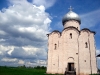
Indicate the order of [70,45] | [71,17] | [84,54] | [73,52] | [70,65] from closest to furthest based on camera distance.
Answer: [84,54], [70,65], [73,52], [70,45], [71,17]

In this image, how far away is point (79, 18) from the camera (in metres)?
24.6

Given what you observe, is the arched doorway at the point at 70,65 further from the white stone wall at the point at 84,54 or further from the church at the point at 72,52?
the white stone wall at the point at 84,54

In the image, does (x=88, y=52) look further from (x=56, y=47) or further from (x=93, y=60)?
(x=56, y=47)

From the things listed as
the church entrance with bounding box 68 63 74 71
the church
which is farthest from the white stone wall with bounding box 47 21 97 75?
the church entrance with bounding box 68 63 74 71

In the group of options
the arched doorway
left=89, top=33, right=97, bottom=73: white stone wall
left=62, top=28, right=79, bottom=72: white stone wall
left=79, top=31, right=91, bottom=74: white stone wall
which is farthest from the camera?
left=62, top=28, right=79, bottom=72: white stone wall

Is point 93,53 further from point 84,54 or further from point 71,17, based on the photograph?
point 71,17

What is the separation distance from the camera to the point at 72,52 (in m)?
21.4

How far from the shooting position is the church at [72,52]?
68.2 ft

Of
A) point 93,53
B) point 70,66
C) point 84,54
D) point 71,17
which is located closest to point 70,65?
point 70,66

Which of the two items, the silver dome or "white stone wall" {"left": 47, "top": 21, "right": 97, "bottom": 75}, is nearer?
"white stone wall" {"left": 47, "top": 21, "right": 97, "bottom": 75}

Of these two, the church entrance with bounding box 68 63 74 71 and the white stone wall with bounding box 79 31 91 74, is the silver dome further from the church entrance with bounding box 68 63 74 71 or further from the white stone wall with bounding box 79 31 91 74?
the church entrance with bounding box 68 63 74 71

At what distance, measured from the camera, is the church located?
818 inches

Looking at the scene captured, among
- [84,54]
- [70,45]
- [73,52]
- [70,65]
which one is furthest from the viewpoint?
[70,45]

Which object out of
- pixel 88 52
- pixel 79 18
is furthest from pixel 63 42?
pixel 79 18
